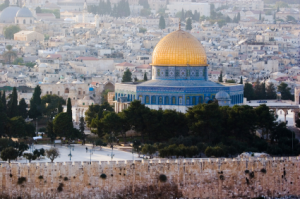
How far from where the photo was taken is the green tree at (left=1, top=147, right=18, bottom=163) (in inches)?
1282

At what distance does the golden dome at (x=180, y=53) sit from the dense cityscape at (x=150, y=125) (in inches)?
1.9

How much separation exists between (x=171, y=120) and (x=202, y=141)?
248 cm

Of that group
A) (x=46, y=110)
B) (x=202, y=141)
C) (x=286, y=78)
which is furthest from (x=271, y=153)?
(x=286, y=78)

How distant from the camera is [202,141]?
37.3 m

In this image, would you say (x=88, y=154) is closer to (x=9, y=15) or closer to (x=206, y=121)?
(x=206, y=121)

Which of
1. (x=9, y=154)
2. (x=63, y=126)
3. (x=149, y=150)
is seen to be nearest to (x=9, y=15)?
(x=63, y=126)

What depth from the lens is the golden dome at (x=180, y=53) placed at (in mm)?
46719

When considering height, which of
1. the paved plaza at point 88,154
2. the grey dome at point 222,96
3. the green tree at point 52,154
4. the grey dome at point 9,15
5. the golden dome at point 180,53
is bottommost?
the paved plaza at point 88,154

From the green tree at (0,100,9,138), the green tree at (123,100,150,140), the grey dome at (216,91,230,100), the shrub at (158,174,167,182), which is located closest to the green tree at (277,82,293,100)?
the grey dome at (216,91,230,100)

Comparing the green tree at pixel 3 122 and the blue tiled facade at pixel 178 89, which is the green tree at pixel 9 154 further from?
the blue tiled facade at pixel 178 89

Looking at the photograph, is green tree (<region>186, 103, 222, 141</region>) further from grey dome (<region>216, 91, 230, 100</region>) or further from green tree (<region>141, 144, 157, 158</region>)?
grey dome (<region>216, 91, 230, 100</region>)

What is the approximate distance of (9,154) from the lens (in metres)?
32.7

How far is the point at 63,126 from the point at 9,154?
7.08 meters

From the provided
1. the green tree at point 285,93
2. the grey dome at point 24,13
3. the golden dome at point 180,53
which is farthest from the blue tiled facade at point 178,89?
the grey dome at point 24,13
